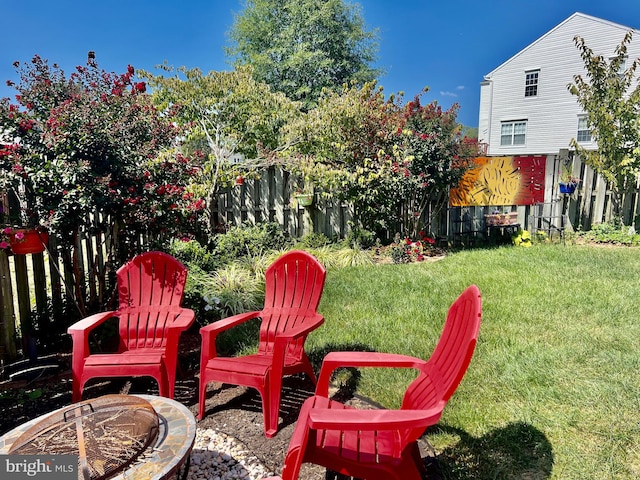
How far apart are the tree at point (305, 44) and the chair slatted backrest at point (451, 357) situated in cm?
2013

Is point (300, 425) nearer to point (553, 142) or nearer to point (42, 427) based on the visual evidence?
point (42, 427)

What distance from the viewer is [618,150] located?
7.60 meters

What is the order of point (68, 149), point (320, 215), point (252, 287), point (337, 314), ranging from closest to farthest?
point (68, 149), point (337, 314), point (252, 287), point (320, 215)

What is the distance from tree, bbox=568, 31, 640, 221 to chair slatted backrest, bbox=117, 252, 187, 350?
26.2 feet

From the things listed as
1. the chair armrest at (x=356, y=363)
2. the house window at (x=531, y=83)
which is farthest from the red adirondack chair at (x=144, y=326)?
the house window at (x=531, y=83)

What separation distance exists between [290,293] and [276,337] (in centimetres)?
78

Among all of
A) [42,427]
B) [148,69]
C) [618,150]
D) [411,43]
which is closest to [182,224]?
[42,427]

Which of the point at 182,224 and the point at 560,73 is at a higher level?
the point at 560,73

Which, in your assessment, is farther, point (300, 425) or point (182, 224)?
point (182, 224)

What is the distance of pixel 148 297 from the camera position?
3.21 m

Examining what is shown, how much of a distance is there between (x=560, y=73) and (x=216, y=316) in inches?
744

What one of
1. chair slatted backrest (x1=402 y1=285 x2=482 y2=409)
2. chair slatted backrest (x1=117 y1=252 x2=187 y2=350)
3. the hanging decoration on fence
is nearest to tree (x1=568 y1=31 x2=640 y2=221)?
the hanging decoration on fence

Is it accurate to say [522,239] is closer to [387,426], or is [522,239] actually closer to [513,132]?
[387,426]

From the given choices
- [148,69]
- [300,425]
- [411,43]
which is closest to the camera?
[300,425]
